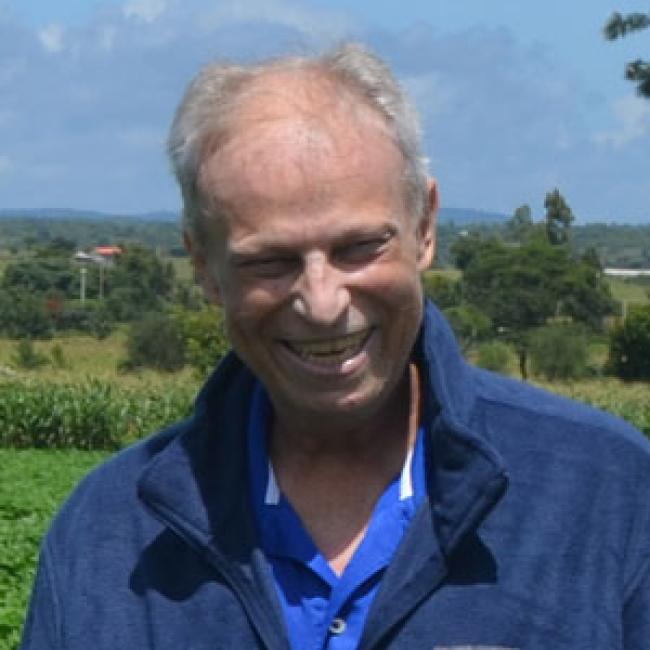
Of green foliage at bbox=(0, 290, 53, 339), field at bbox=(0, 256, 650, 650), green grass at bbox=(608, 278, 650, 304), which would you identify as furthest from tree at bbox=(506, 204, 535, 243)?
field at bbox=(0, 256, 650, 650)

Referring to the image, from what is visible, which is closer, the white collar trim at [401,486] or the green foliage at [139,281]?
the white collar trim at [401,486]

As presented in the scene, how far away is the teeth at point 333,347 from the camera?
2201mm

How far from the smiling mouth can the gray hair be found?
18 centimetres

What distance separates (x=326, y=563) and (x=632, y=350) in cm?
5841

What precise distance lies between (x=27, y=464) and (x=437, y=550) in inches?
683

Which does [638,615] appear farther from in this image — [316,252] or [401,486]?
[316,252]

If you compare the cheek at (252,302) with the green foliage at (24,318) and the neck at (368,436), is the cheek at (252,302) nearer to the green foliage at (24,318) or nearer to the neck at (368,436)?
the neck at (368,436)

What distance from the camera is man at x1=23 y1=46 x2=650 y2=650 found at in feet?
7.09

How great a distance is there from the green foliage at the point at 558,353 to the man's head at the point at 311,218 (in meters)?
56.9

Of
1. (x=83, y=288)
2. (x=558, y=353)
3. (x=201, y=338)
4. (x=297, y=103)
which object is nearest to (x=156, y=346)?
(x=201, y=338)

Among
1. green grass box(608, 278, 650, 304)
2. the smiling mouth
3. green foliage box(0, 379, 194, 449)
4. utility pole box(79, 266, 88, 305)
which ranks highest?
the smiling mouth

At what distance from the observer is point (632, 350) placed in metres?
59.8

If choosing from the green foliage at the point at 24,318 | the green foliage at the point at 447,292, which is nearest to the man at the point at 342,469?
the green foliage at the point at 447,292

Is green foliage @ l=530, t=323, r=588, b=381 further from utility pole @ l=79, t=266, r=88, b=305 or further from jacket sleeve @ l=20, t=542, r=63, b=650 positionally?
jacket sleeve @ l=20, t=542, r=63, b=650
